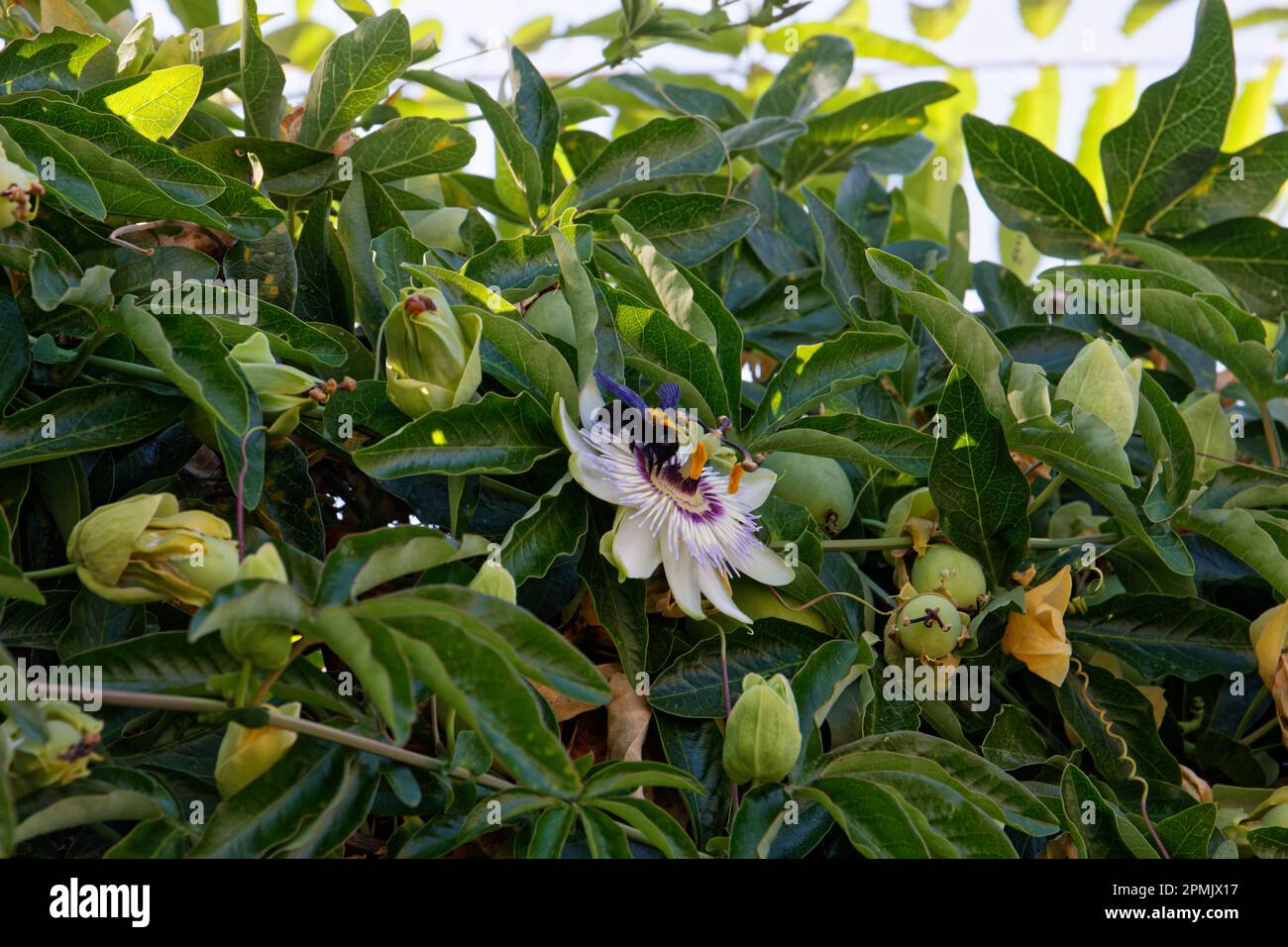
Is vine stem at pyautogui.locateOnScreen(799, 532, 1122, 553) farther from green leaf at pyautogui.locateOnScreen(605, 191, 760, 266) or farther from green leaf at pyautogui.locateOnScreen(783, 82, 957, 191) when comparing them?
green leaf at pyautogui.locateOnScreen(783, 82, 957, 191)

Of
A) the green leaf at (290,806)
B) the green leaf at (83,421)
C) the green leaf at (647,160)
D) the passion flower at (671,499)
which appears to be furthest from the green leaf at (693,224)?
the green leaf at (290,806)

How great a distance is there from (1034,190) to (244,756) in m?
1.04

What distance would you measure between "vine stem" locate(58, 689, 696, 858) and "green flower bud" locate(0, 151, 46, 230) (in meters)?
0.33

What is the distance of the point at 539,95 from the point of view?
4.00ft

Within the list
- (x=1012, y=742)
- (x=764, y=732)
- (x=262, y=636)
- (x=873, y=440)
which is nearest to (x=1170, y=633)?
(x=1012, y=742)

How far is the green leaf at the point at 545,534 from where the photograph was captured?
0.85 metres

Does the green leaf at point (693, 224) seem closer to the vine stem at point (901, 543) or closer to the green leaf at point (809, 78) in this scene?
the vine stem at point (901, 543)

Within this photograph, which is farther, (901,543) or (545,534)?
(901,543)

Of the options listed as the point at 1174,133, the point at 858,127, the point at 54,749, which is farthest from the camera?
the point at 858,127

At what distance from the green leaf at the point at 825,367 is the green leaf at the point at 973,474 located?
2.1 inches

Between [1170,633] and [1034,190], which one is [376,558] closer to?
[1170,633]

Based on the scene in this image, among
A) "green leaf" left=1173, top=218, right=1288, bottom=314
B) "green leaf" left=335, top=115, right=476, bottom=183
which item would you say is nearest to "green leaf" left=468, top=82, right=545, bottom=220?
"green leaf" left=335, top=115, right=476, bottom=183

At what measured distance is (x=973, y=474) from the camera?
3.22 feet
